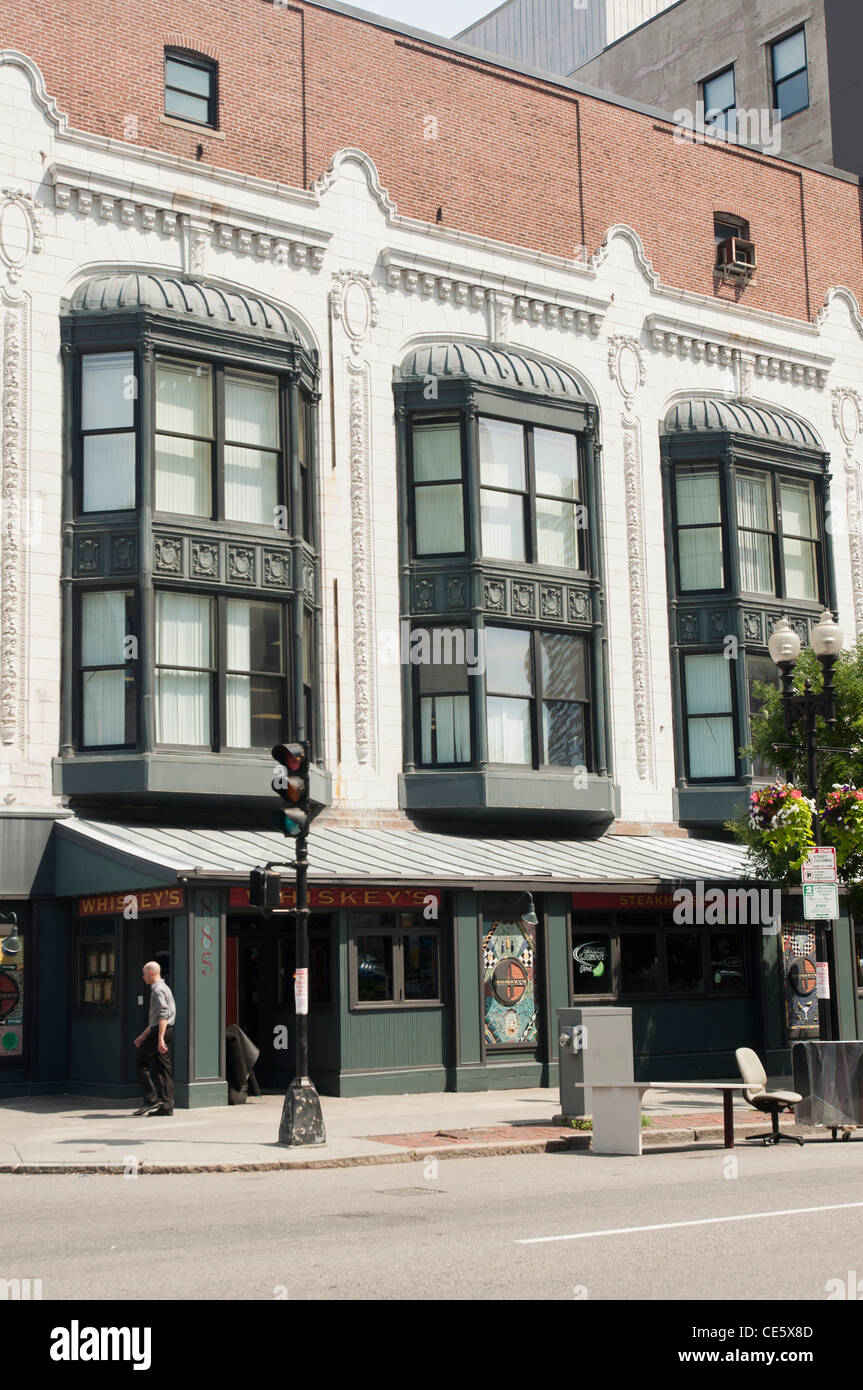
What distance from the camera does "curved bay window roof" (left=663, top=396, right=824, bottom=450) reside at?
30.2m

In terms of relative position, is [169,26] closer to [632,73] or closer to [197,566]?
[197,566]

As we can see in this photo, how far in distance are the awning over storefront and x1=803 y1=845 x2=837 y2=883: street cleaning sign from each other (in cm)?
490

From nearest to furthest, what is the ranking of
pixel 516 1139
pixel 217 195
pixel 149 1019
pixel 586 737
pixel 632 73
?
pixel 516 1139, pixel 149 1019, pixel 217 195, pixel 586 737, pixel 632 73

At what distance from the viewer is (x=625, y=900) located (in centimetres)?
2478

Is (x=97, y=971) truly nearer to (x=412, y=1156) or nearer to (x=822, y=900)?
(x=412, y=1156)

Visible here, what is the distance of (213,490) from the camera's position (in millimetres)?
24078

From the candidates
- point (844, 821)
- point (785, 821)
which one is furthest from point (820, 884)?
point (844, 821)

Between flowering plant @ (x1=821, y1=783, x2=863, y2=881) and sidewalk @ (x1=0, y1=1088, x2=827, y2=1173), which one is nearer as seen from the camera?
sidewalk @ (x1=0, y1=1088, x2=827, y2=1173)

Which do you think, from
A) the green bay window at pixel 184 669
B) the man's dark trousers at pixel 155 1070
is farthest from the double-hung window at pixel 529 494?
the man's dark trousers at pixel 155 1070

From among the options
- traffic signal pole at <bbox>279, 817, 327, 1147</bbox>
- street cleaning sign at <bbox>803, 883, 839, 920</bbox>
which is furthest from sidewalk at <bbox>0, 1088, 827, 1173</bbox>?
street cleaning sign at <bbox>803, 883, 839, 920</bbox>

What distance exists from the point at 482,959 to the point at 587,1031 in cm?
531

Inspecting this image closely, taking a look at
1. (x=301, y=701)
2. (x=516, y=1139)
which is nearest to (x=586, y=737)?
(x=301, y=701)

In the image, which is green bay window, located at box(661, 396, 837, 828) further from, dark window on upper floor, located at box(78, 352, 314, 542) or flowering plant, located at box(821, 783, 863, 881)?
dark window on upper floor, located at box(78, 352, 314, 542)

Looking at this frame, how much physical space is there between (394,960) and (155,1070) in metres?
4.55
